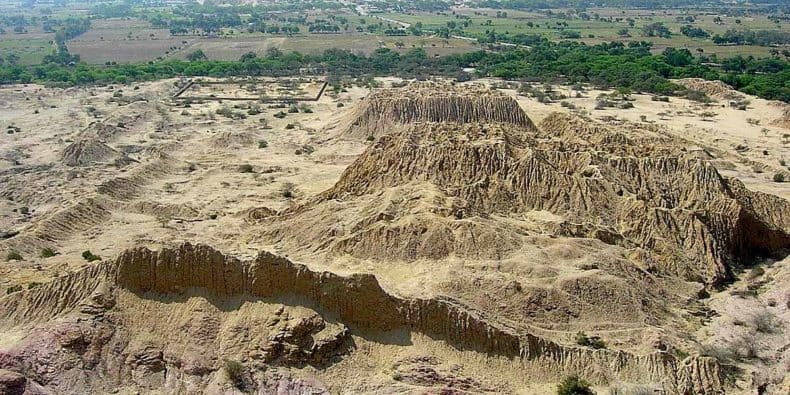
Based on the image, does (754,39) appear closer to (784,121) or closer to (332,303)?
(784,121)

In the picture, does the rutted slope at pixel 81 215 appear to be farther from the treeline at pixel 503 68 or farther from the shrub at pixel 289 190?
the treeline at pixel 503 68

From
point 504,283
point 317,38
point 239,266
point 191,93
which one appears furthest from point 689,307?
point 317,38

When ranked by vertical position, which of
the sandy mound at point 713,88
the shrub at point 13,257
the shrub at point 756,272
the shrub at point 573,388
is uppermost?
the sandy mound at point 713,88

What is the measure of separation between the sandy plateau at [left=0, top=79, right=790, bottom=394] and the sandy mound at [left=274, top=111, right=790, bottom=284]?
0.36ft

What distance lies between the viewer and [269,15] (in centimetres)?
17400

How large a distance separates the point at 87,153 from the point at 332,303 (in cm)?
2990

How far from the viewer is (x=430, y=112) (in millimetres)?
50031

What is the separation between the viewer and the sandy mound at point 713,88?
66000 millimetres

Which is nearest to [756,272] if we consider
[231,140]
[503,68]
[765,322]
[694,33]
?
[765,322]

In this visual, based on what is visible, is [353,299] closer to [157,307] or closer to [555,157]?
[157,307]

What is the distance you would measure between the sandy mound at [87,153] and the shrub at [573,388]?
33890 mm

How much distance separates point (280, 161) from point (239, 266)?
84.1 ft

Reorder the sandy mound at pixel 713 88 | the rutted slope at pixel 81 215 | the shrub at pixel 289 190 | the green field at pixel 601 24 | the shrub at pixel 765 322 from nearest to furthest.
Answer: the shrub at pixel 765 322 < the rutted slope at pixel 81 215 < the shrub at pixel 289 190 < the sandy mound at pixel 713 88 < the green field at pixel 601 24

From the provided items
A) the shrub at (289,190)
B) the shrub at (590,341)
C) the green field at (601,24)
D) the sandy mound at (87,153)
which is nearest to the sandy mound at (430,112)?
the shrub at (289,190)
